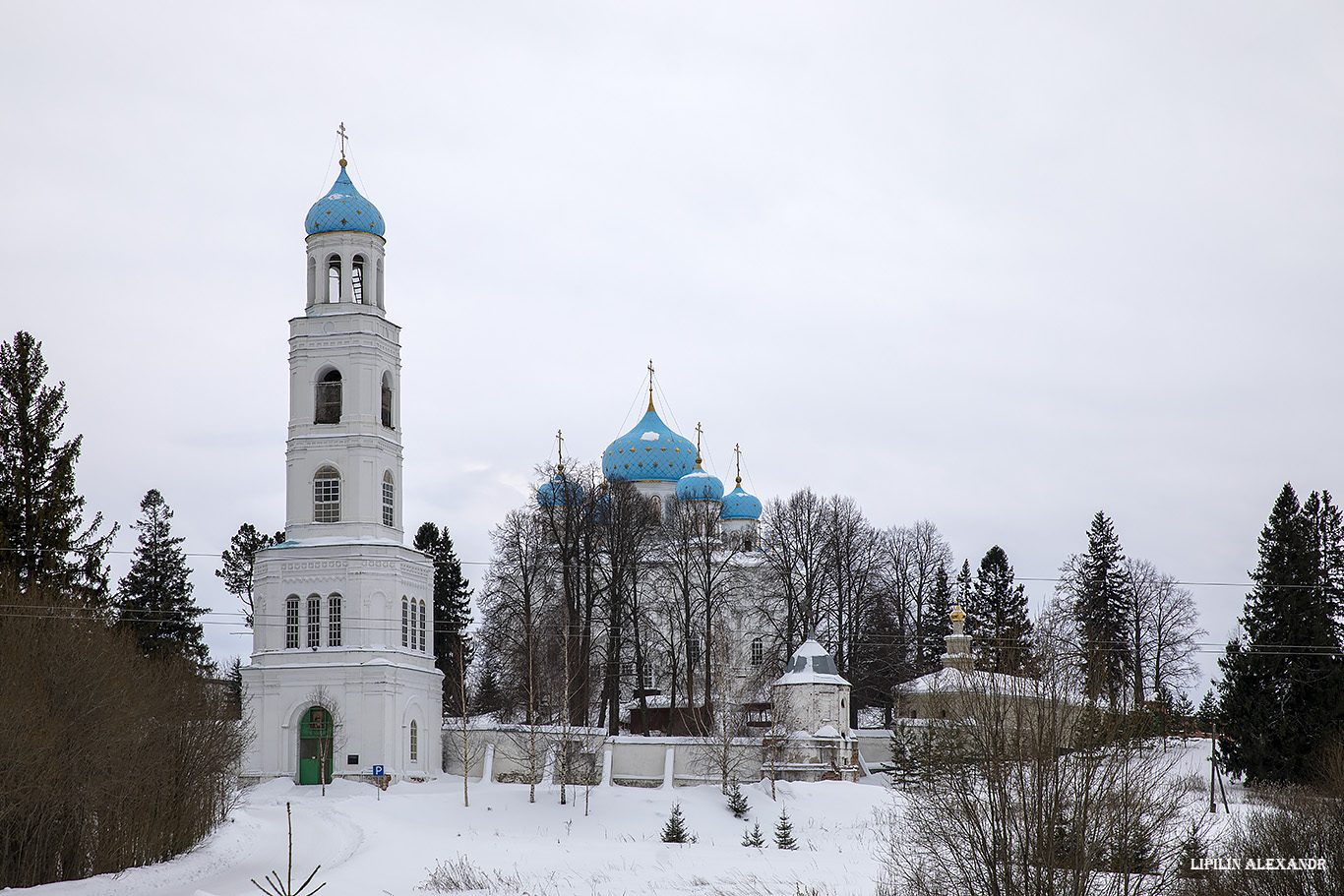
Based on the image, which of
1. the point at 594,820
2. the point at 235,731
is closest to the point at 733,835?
the point at 594,820

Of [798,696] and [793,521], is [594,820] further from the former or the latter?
[793,521]

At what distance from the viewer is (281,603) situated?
145 ft

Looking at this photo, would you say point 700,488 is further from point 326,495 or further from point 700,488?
point 326,495

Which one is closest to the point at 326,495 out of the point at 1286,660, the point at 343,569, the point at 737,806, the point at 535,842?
the point at 343,569

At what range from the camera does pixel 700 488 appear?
5809 centimetres

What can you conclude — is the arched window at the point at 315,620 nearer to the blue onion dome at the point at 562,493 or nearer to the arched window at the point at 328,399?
the arched window at the point at 328,399

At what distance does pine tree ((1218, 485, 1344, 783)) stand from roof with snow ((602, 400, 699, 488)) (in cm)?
2579

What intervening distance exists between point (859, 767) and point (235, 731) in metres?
19.9

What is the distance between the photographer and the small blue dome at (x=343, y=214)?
152ft

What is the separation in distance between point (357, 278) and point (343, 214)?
2.13 metres

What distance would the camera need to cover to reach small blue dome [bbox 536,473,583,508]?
4663 centimetres

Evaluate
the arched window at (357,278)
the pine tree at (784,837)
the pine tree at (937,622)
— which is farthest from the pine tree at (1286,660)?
the arched window at (357,278)

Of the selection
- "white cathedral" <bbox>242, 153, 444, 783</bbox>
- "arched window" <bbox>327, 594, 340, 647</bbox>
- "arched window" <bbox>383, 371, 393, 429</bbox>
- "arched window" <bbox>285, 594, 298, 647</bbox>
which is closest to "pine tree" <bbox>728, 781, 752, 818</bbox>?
"white cathedral" <bbox>242, 153, 444, 783</bbox>

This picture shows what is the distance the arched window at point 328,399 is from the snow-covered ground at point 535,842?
11357 millimetres
